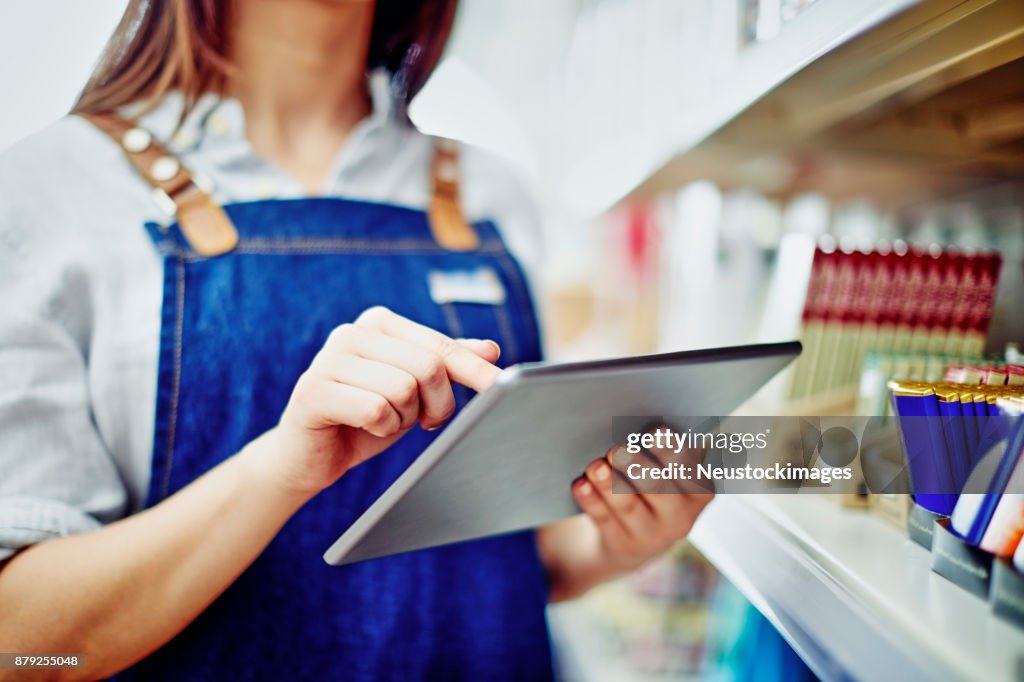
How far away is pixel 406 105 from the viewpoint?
0.88 m

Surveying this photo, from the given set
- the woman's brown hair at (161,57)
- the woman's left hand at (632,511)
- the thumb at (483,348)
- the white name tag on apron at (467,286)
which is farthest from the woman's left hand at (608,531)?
the woman's brown hair at (161,57)

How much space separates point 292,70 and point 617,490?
0.63 metres

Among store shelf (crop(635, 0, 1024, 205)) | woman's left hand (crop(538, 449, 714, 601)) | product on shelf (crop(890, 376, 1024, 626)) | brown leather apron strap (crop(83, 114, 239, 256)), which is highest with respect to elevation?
store shelf (crop(635, 0, 1024, 205))

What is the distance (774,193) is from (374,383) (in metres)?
1.04

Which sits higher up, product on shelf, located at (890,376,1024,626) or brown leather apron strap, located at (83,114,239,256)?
brown leather apron strap, located at (83,114,239,256)

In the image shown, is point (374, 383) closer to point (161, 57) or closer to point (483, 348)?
→ point (483, 348)

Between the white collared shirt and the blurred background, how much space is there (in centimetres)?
7

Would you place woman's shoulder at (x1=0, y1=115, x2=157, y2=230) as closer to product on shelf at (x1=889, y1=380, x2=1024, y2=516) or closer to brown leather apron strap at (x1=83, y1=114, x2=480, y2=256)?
brown leather apron strap at (x1=83, y1=114, x2=480, y2=256)

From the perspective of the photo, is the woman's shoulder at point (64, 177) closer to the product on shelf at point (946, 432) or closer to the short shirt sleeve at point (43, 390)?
the short shirt sleeve at point (43, 390)

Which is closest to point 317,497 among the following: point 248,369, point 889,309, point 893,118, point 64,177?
point 248,369

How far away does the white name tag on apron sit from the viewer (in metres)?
0.76

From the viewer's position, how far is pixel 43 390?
21.1 inches

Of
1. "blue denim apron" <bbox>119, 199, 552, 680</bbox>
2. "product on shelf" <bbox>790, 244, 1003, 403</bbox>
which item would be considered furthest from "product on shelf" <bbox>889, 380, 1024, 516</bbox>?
"blue denim apron" <bbox>119, 199, 552, 680</bbox>

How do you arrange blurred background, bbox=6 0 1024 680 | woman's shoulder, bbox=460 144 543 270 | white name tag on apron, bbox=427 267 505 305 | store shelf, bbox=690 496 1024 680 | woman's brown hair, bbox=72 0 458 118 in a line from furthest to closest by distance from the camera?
woman's shoulder, bbox=460 144 543 270 → white name tag on apron, bbox=427 267 505 305 → woman's brown hair, bbox=72 0 458 118 → blurred background, bbox=6 0 1024 680 → store shelf, bbox=690 496 1024 680
